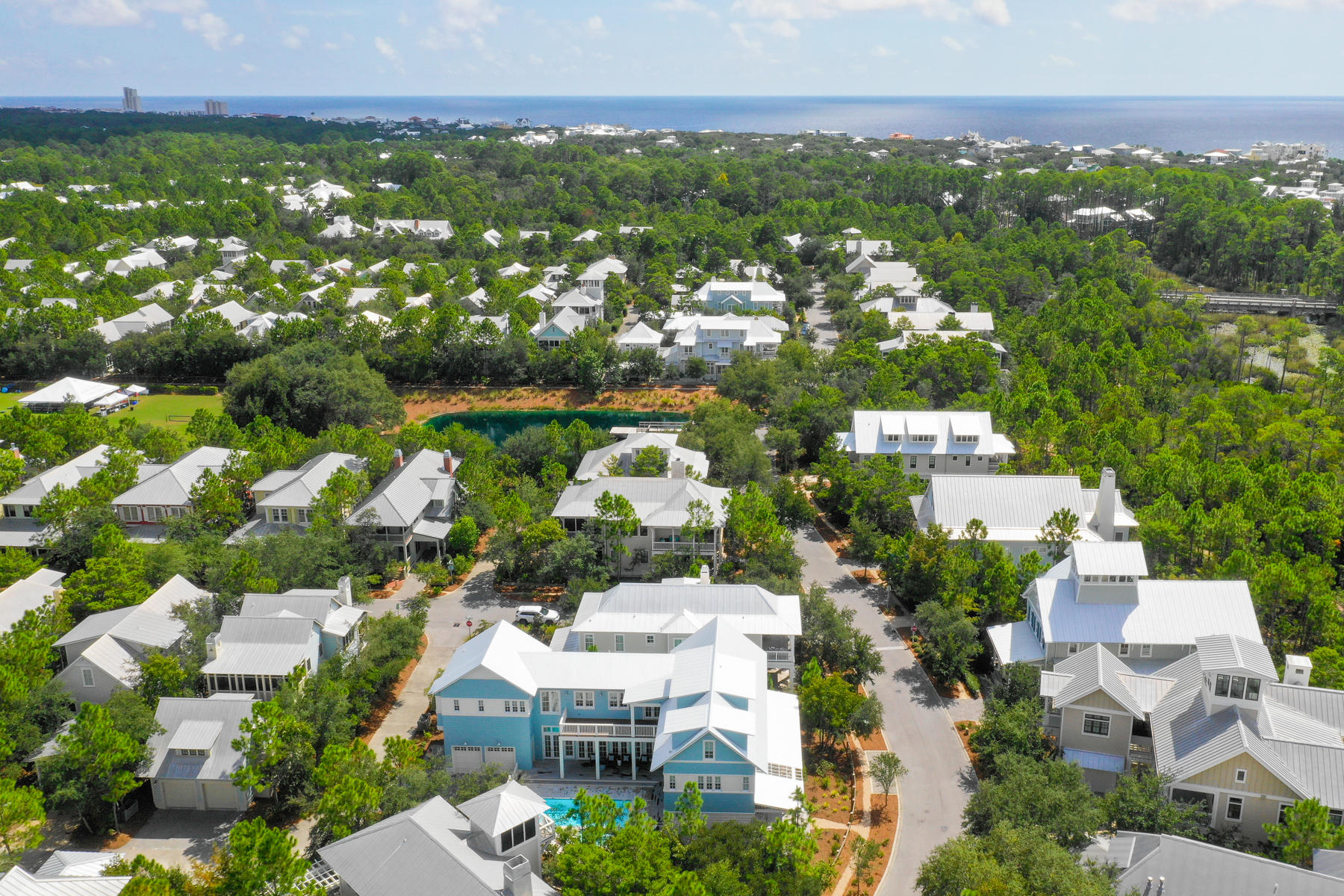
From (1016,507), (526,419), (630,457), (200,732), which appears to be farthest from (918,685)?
(526,419)

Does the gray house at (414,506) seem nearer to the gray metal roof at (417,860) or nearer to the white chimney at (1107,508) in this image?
the gray metal roof at (417,860)

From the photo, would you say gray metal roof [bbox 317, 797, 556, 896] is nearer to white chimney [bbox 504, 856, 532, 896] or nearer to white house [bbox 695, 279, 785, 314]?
white chimney [bbox 504, 856, 532, 896]

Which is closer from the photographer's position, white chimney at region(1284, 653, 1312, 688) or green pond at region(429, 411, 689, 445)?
white chimney at region(1284, 653, 1312, 688)

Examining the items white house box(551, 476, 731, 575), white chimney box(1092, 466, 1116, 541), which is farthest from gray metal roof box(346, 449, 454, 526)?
white chimney box(1092, 466, 1116, 541)

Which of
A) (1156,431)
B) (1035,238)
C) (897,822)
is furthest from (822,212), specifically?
(897,822)

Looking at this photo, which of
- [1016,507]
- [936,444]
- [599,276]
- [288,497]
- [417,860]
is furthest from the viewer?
[599,276]

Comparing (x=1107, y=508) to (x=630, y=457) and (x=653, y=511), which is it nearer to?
(x=653, y=511)

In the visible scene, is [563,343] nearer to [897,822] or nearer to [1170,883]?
[897,822]
